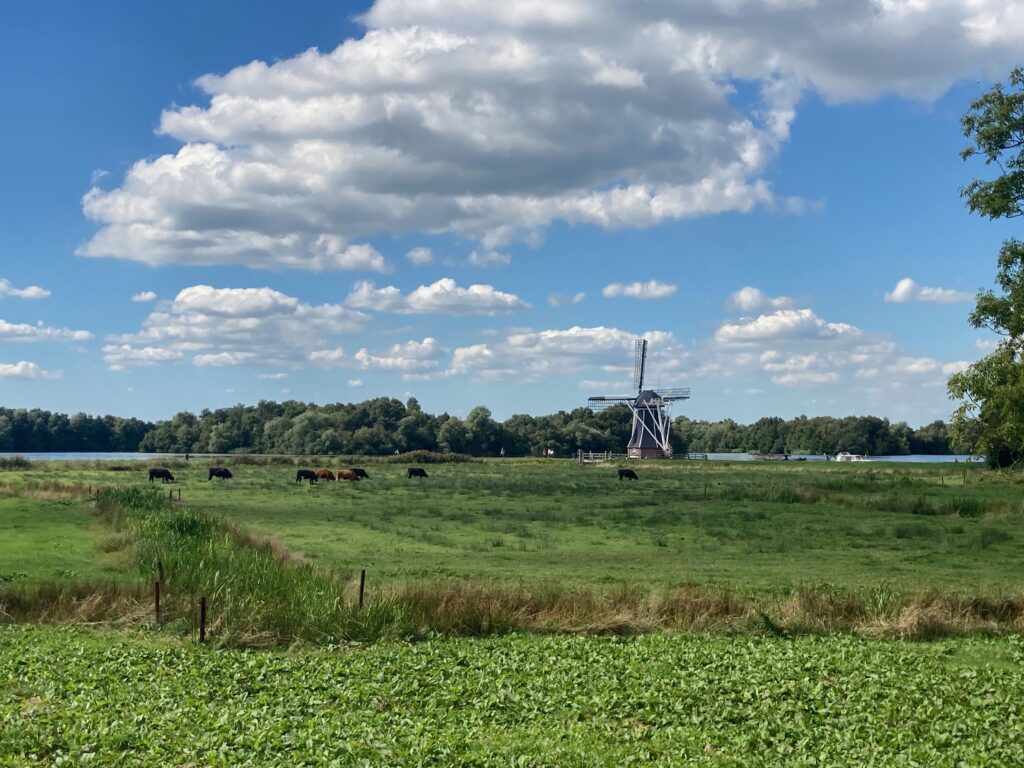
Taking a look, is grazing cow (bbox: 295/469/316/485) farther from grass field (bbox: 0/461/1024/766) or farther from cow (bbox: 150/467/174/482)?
grass field (bbox: 0/461/1024/766)

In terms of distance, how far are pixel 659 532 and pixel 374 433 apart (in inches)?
4833

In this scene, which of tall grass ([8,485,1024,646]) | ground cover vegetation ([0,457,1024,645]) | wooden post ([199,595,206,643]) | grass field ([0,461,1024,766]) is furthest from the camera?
ground cover vegetation ([0,457,1024,645])

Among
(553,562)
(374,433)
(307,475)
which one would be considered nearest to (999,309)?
(553,562)

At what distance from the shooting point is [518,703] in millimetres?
12477

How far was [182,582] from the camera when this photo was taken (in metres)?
19.5

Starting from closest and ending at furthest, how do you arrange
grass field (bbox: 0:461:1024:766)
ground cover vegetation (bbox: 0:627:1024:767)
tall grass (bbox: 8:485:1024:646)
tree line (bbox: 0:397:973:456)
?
ground cover vegetation (bbox: 0:627:1024:767), grass field (bbox: 0:461:1024:766), tall grass (bbox: 8:485:1024:646), tree line (bbox: 0:397:973:456)

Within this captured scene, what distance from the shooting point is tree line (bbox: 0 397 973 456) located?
15800 cm

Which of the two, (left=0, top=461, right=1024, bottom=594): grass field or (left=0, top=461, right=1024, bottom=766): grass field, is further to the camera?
(left=0, top=461, right=1024, bottom=594): grass field

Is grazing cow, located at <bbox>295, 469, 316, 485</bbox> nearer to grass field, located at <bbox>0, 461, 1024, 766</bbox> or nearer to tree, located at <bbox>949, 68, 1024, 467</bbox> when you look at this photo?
grass field, located at <bbox>0, 461, 1024, 766</bbox>

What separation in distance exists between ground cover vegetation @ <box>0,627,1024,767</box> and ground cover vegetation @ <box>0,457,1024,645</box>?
3.86ft

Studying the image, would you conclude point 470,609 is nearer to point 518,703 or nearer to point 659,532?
point 518,703

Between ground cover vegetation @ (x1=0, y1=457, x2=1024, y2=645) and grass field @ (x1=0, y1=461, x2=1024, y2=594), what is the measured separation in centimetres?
15

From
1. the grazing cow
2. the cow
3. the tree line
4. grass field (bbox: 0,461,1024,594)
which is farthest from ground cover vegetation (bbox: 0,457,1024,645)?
the tree line

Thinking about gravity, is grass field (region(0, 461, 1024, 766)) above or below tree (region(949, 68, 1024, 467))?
below
